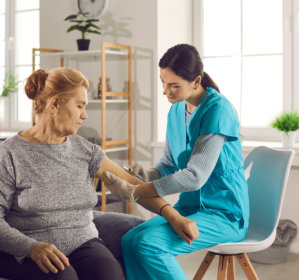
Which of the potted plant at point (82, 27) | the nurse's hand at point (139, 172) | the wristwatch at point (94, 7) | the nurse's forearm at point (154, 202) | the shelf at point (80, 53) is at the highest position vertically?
the wristwatch at point (94, 7)

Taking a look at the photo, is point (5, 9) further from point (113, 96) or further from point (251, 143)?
point (251, 143)

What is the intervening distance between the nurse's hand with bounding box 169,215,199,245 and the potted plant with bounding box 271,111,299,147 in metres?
1.53

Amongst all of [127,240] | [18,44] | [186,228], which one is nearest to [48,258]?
[127,240]

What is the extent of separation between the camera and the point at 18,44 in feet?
15.9

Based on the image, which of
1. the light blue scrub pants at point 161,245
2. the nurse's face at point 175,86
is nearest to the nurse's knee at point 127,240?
the light blue scrub pants at point 161,245

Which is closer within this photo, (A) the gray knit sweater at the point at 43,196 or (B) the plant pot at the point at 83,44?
(A) the gray knit sweater at the point at 43,196

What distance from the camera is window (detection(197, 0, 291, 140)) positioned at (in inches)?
137

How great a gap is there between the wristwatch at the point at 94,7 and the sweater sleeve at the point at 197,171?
210 centimetres

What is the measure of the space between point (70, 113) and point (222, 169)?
Result: 24.0 inches

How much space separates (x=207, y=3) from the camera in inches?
146

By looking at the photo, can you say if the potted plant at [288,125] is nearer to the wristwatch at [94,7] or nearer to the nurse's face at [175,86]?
the nurse's face at [175,86]

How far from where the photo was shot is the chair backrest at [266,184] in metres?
2.08

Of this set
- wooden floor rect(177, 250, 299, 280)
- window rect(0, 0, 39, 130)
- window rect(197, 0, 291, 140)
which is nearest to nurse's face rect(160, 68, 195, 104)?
wooden floor rect(177, 250, 299, 280)

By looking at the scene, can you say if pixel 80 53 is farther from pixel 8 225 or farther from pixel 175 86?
pixel 8 225
